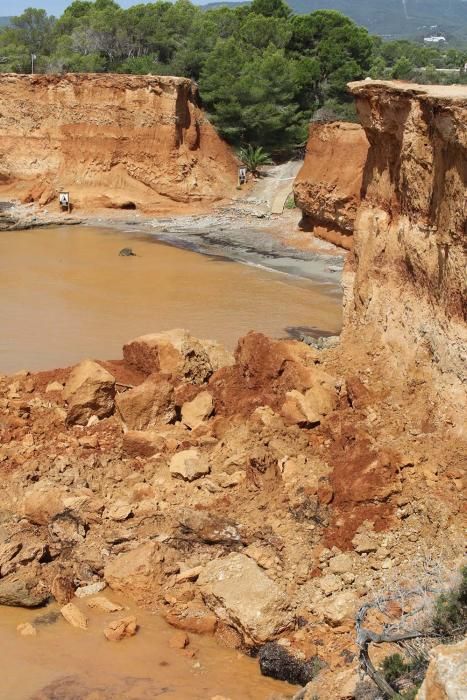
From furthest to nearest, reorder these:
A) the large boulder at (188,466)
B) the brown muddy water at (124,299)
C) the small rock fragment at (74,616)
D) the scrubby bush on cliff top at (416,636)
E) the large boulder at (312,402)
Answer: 1. the brown muddy water at (124,299)
2. the large boulder at (312,402)
3. the large boulder at (188,466)
4. the small rock fragment at (74,616)
5. the scrubby bush on cliff top at (416,636)

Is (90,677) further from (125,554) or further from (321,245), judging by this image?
(321,245)

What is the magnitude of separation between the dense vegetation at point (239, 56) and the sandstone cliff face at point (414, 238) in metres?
23.3

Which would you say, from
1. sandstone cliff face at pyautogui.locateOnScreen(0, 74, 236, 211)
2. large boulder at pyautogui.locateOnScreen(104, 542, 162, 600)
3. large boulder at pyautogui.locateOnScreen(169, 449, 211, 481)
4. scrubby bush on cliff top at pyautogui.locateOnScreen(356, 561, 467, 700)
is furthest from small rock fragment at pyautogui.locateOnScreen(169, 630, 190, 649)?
sandstone cliff face at pyautogui.locateOnScreen(0, 74, 236, 211)

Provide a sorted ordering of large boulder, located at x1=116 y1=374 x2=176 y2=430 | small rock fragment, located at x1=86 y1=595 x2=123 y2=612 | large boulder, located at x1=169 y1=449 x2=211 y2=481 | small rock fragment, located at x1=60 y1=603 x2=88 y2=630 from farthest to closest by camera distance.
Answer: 1. large boulder, located at x1=116 y1=374 x2=176 y2=430
2. large boulder, located at x1=169 y1=449 x2=211 y2=481
3. small rock fragment, located at x1=86 y1=595 x2=123 y2=612
4. small rock fragment, located at x1=60 y1=603 x2=88 y2=630

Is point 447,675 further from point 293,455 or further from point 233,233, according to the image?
point 233,233

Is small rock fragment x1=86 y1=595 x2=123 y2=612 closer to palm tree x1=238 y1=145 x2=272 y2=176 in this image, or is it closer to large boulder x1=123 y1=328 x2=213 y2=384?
large boulder x1=123 y1=328 x2=213 y2=384

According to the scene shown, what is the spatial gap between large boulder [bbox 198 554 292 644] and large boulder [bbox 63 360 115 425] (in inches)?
141

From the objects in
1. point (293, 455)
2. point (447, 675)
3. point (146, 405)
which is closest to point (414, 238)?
point (293, 455)

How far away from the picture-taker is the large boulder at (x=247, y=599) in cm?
710

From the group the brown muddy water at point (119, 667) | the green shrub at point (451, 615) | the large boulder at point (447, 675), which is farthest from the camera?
the brown muddy water at point (119, 667)

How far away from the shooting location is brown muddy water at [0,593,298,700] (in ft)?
21.5

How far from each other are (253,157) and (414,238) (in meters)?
24.0

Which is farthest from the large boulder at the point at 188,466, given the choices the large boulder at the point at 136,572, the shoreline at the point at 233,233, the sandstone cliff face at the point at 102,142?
the sandstone cliff face at the point at 102,142

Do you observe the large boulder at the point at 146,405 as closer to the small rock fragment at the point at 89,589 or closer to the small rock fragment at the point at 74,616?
the small rock fragment at the point at 89,589
